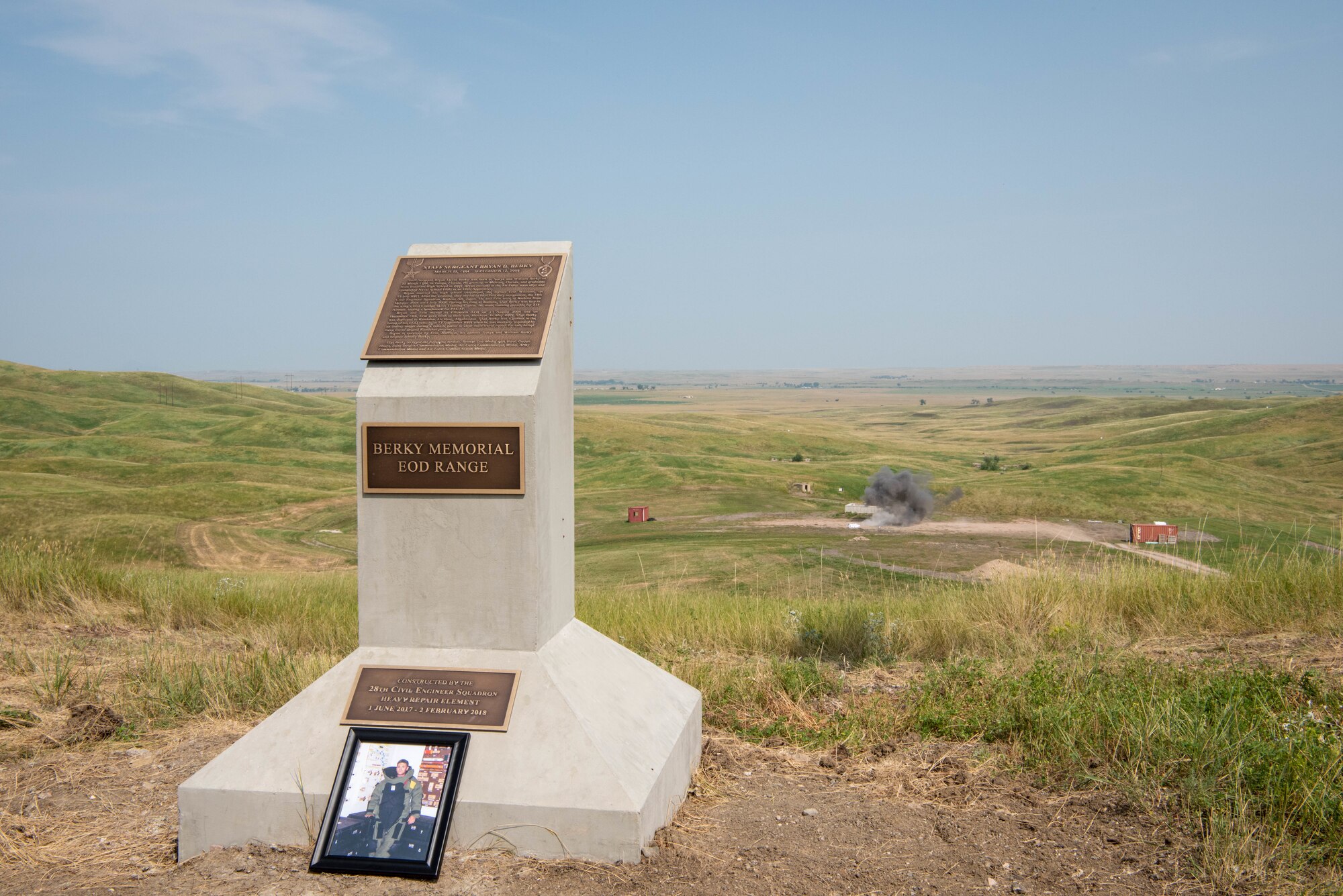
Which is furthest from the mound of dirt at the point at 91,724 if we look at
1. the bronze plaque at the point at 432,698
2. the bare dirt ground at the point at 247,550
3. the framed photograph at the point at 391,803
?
the bare dirt ground at the point at 247,550

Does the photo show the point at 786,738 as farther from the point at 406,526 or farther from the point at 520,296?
the point at 520,296

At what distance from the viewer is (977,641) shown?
28.1ft

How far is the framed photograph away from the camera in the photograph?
4590 millimetres

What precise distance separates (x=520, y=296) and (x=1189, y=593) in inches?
275

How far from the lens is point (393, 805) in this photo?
4816 mm

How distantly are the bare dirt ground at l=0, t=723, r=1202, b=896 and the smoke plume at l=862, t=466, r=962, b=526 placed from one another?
81.5 ft

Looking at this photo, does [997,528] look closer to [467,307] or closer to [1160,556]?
[1160,556]

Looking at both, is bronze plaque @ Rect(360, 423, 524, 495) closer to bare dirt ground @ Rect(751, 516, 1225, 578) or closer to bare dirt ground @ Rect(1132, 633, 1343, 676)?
bare dirt ground @ Rect(1132, 633, 1343, 676)

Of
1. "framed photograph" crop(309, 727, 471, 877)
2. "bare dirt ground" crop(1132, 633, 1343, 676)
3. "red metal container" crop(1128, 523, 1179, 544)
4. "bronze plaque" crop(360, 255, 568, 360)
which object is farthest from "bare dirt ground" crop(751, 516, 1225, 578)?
"framed photograph" crop(309, 727, 471, 877)

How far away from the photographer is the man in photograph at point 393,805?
469 cm

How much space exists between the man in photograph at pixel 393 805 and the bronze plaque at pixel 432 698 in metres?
0.25


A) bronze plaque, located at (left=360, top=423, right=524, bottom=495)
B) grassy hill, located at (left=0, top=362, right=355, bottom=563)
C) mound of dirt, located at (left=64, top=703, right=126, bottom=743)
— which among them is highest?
bronze plaque, located at (left=360, top=423, right=524, bottom=495)

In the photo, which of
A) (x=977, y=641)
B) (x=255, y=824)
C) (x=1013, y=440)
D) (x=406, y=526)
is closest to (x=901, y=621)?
(x=977, y=641)

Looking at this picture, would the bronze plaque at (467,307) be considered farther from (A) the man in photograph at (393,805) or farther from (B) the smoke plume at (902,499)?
(B) the smoke plume at (902,499)
